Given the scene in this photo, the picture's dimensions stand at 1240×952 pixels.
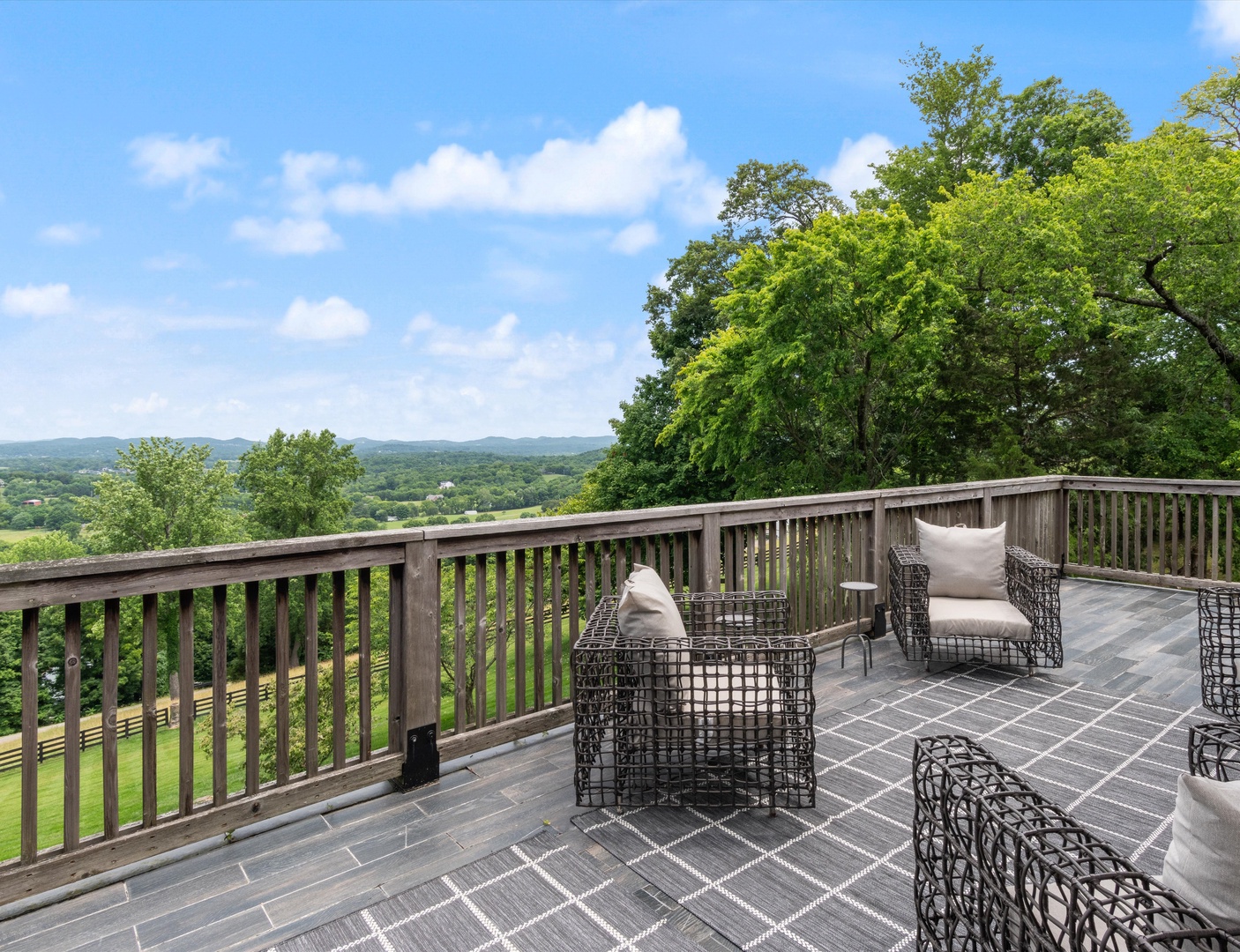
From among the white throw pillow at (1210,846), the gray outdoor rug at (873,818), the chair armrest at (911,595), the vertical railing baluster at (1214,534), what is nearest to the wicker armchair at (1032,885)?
the white throw pillow at (1210,846)

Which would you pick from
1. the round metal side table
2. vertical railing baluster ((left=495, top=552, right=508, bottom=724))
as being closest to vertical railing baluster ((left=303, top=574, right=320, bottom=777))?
vertical railing baluster ((left=495, top=552, right=508, bottom=724))

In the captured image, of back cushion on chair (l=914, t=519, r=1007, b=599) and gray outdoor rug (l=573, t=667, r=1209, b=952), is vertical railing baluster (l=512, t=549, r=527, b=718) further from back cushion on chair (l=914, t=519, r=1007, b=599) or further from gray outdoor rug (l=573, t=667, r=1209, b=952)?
back cushion on chair (l=914, t=519, r=1007, b=599)

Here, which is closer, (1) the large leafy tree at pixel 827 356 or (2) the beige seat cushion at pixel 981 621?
(2) the beige seat cushion at pixel 981 621

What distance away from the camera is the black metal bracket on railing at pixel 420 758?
263 cm

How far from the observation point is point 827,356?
12.2 meters

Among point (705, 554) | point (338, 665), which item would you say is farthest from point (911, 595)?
point (338, 665)

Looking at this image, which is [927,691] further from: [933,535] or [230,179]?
[230,179]

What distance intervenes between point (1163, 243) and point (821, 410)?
5.80 m

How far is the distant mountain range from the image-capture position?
29.9 metres

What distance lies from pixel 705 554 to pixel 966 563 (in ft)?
5.37

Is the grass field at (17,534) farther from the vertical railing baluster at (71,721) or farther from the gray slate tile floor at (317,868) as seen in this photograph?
the gray slate tile floor at (317,868)

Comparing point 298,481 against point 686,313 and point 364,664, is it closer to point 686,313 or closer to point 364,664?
point 686,313

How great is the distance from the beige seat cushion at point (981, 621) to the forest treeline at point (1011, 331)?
8.28 metres

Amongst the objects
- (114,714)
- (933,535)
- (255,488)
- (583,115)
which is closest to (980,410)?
(933,535)
